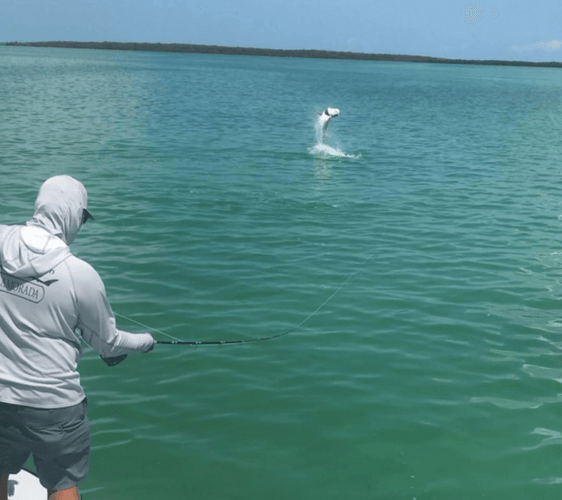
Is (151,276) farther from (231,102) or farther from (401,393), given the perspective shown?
(231,102)

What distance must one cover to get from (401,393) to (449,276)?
3918 mm

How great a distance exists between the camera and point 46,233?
354 cm

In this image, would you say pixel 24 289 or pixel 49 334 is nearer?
pixel 24 289

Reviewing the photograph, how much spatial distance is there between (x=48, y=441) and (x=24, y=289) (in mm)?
848

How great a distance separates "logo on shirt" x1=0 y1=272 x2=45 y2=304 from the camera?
11.4 feet

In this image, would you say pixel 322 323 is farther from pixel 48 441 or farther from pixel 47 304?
pixel 47 304

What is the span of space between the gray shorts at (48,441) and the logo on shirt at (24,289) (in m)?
0.62

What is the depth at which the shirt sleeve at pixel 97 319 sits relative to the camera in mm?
3527

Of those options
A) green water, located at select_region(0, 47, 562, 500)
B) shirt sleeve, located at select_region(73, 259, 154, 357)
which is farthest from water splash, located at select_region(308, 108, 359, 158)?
shirt sleeve, located at select_region(73, 259, 154, 357)

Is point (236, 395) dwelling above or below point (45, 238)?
below

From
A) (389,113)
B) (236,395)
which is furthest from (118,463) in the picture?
(389,113)

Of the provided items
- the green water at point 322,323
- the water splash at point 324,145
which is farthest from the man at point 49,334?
the water splash at point 324,145

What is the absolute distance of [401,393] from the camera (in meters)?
7.19

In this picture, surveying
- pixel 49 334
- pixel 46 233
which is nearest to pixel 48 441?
pixel 49 334
